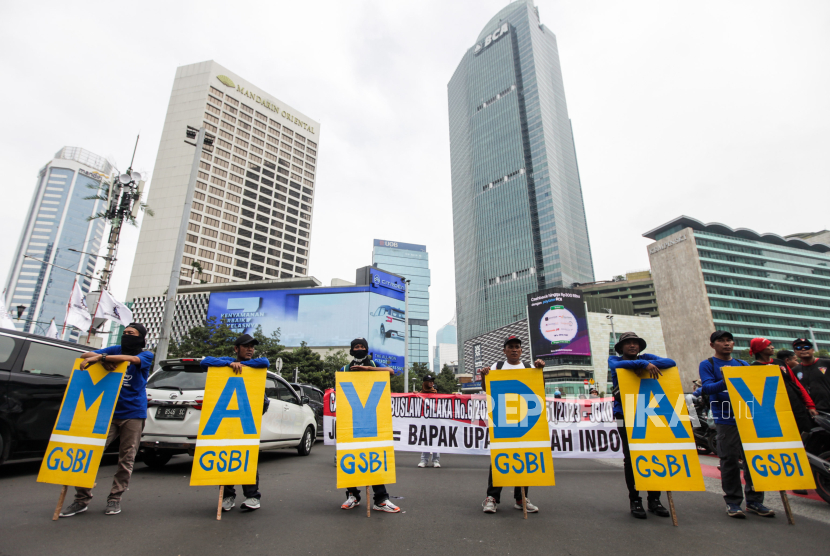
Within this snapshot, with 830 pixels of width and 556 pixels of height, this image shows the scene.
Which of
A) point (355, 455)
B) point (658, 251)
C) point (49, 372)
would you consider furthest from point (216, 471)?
point (658, 251)

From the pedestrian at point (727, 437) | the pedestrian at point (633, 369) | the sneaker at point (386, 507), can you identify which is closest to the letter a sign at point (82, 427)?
the sneaker at point (386, 507)

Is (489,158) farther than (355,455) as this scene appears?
Yes

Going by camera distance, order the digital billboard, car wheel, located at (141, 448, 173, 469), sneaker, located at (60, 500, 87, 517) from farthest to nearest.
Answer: the digital billboard, car wheel, located at (141, 448, 173, 469), sneaker, located at (60, 500, 87, 517)

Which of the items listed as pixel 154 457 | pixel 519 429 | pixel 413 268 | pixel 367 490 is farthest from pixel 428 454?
pixel 413 268

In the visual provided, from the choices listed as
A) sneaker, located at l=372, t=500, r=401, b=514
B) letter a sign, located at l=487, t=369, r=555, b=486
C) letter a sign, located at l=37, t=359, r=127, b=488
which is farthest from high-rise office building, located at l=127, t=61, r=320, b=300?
letter a sign, located at l=487, t=369, r=555, b=486

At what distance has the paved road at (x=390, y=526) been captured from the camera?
331 cm

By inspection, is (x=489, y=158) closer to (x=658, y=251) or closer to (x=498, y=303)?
(x=498, y=303)

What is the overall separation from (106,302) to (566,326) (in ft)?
236

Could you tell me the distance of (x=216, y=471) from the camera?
14.1ft

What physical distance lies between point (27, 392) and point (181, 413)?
77.9 inches

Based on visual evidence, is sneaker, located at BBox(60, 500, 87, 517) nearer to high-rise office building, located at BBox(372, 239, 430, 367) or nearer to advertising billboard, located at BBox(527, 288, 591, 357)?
advertising billboard, located at BBox(527, 288, 591, 357)

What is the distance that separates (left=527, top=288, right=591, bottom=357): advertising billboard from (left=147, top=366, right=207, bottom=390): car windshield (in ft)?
248

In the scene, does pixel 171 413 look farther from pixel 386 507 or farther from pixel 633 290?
pixel 633 290

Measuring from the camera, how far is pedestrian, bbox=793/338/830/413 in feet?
16.7
